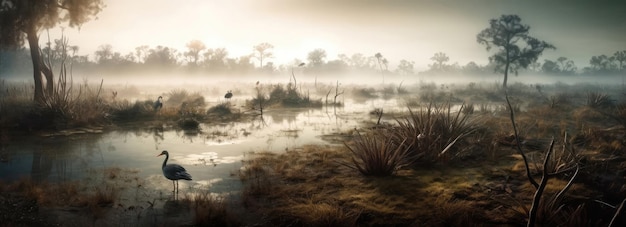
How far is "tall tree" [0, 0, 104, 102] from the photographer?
51.1 ft

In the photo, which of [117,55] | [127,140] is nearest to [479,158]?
[127,140]

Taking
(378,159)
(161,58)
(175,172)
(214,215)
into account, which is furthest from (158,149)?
(161,58)

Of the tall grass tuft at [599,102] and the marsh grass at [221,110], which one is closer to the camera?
the marsh grass at [221,110]

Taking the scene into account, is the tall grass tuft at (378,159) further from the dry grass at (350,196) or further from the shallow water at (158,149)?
the shallow water at (158,149)

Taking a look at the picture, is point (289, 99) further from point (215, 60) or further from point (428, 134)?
point (215, 60)

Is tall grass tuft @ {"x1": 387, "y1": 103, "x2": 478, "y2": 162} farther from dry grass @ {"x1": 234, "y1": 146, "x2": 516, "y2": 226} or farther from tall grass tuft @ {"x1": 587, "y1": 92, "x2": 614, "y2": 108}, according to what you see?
tall grass tuft @ {"x1": 587, "y1": 92, "x2": 614, "y2": 108}

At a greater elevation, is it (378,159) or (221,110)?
(221,110)

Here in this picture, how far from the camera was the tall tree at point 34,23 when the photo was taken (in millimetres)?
15562

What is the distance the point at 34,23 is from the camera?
15.9 m

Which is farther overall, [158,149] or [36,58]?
[36,58]

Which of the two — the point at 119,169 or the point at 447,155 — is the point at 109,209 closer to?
the point at 119,169

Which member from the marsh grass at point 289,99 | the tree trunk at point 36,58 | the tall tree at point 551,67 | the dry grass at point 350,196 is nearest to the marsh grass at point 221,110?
the marsh grass at point 289,99

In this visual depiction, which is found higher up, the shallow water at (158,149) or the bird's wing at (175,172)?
the bird's wing at (175,172)

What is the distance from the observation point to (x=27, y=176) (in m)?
6.87
